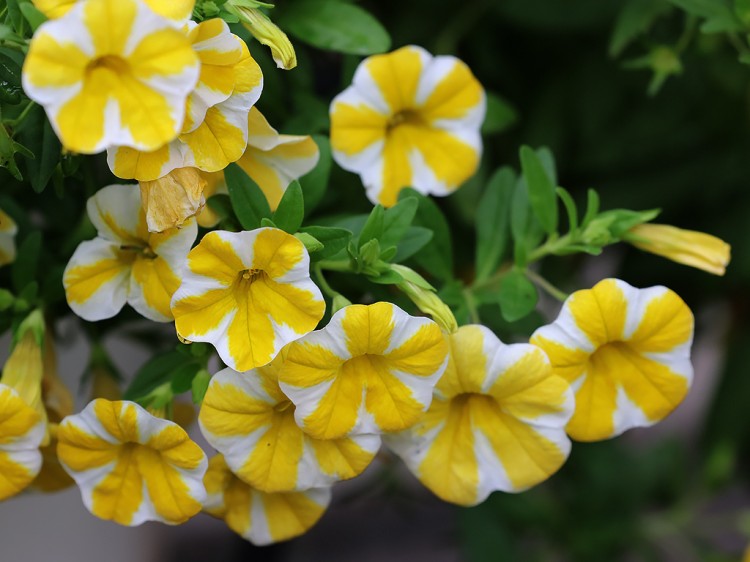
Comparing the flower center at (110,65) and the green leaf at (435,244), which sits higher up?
the flower center at (110,65)

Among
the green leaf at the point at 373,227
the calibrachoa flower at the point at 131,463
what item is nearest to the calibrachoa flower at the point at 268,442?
the calibrachoa flower at the point at 131,463

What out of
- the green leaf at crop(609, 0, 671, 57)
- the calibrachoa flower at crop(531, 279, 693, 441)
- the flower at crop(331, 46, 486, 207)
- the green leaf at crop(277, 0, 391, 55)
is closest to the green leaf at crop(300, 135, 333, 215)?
the flower at crop(331, 46, 486, 207)

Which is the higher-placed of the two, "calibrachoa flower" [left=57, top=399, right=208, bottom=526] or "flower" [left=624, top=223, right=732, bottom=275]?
"flower" [left=624, top=223, right=732, bottom=275]

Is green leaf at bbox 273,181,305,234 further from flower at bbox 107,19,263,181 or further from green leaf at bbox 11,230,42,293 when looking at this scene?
green leaf at bbox 11,230,42,293

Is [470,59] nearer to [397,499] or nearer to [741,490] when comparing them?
[397,499]

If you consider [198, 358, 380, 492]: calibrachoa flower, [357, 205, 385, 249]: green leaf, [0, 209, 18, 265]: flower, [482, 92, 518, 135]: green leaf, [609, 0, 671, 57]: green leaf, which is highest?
[609, 0, 671, 57]: green leaf

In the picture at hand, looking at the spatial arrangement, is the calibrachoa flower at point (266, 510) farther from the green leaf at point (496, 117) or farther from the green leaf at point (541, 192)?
the green leaf at point (496, 117)

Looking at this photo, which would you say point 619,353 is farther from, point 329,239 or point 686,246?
point 329,239
